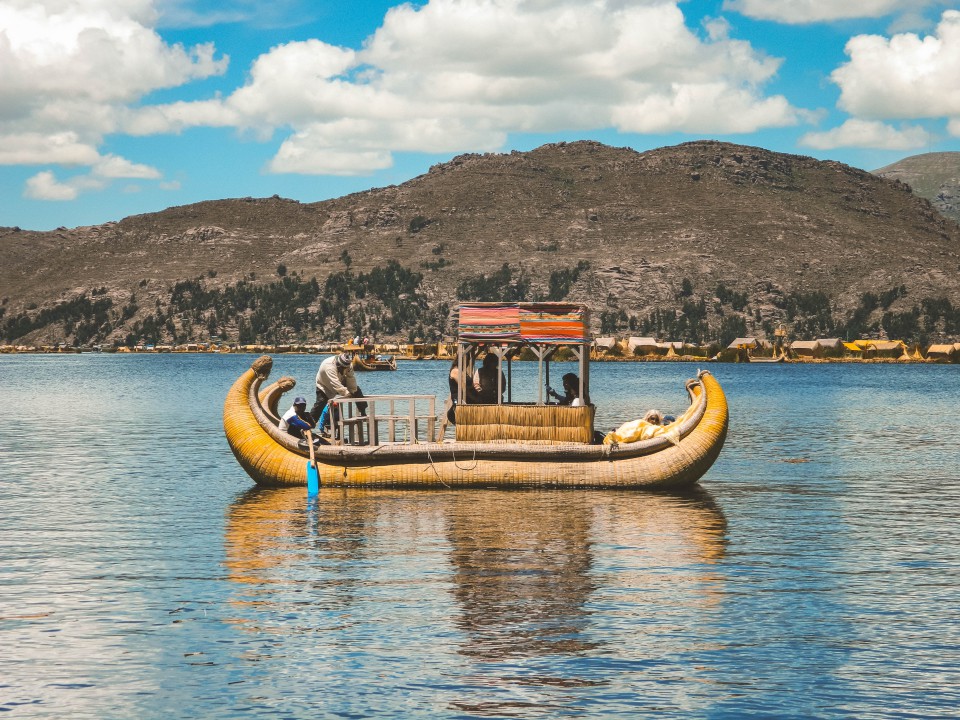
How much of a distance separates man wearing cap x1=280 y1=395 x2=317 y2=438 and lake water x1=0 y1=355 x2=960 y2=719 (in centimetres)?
163

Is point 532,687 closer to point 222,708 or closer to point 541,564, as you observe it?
point 222,708

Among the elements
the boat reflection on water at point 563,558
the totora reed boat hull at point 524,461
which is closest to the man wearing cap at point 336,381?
the totora reed boat hull at point 524,461

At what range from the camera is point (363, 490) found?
30.8m

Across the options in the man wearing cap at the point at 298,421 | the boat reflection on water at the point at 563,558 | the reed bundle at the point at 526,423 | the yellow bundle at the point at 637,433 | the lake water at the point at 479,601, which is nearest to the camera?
the lake water at the point at 479,601

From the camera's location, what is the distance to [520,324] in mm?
30734

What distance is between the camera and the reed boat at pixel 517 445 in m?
30.1

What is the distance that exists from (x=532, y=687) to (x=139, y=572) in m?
9.69

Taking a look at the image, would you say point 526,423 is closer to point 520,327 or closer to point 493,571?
point 520,327

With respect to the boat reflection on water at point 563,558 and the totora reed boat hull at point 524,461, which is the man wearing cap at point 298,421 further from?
the boat reflection on water at point 563,558

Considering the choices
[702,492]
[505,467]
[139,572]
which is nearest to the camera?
[139,572]

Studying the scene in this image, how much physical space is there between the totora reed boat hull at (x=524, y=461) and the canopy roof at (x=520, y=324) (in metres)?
2.74

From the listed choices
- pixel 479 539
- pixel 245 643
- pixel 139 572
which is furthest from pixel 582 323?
pixel 245 643

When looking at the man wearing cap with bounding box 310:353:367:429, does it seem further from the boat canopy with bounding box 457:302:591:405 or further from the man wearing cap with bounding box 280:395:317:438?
the boat canopy with bounding box 457:302:591:405

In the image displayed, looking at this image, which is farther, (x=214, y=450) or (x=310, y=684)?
(x=214, y=450)
